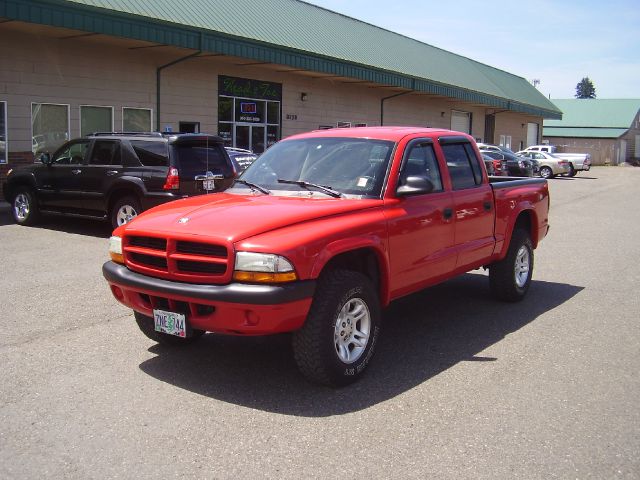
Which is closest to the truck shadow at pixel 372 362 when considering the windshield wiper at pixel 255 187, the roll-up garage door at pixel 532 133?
the windshield wiper at pixel 255 187

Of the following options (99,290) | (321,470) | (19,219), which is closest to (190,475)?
(321,470)

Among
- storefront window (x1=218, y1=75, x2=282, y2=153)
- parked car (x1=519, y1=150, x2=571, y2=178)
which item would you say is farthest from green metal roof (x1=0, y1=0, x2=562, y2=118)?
parked car (x1=519, y1=150, x2=571, y2=178)

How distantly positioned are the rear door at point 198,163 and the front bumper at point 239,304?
620 cm

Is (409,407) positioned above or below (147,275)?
below

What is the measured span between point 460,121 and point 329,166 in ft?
123

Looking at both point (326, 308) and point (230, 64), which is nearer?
point (326, 308)

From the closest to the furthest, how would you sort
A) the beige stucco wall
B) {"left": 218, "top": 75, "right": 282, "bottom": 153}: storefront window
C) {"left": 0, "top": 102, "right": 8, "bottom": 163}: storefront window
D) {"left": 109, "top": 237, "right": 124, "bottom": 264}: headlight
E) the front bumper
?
the front bumper
{"left": 109, "top": 237, "right": 124, "bottom": 264}: headlight
{"left": 0, "top": 102, "right": 8, "bottom": 163}: storefront window
the beige stucco wall
{"left": 218, "top": 75, "right": 282, "bottom": 153}: storefront window

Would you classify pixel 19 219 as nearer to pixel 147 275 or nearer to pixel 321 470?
pixel 147 275

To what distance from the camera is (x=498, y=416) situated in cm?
422

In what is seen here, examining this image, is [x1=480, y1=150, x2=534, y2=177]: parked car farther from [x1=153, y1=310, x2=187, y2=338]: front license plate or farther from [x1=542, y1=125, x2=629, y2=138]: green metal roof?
[x1=542, y1=125, x2=629, y2=138]: green metal roof

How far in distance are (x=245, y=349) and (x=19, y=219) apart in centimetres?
922

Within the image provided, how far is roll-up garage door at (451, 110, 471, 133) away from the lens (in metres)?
40.1

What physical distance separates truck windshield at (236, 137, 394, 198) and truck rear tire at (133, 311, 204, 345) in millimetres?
1420

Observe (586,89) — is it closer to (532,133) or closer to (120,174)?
(532,133)
